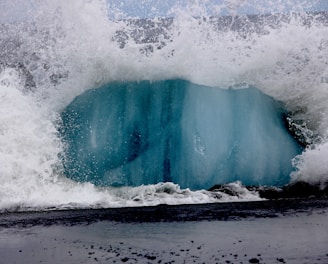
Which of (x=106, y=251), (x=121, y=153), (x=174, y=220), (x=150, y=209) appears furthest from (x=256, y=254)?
(x=121, y=153)

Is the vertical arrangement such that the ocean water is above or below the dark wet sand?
above

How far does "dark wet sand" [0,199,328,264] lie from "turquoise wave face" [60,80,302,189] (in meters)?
1.58

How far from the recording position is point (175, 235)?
9.30 ft

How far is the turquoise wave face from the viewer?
224 inches

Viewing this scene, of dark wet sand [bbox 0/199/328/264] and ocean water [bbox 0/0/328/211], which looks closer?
dark wet sand [bbox 0/199/328/264]

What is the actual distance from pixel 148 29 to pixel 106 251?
436cm

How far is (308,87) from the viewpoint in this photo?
20.6 feet

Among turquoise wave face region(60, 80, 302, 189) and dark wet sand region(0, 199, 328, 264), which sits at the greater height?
turquoise wave face region(60, 80, 302, 189)

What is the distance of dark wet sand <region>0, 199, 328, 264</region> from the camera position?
2.32 metres

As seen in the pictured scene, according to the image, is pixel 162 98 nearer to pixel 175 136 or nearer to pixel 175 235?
pixel 175 136

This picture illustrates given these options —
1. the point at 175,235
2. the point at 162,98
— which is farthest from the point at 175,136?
the point at 175,235

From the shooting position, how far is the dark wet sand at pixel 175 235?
2316 mm

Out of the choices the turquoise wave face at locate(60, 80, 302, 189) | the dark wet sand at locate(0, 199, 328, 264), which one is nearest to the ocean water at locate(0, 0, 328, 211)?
the turquoise wave face at locate(60, 80, 302, 189)

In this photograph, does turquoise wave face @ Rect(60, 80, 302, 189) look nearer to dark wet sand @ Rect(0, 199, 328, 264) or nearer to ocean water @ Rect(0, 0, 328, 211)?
ocean water @ Rect(0, 0, 328, 211)
